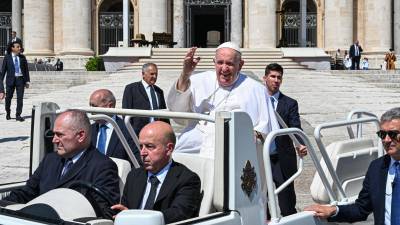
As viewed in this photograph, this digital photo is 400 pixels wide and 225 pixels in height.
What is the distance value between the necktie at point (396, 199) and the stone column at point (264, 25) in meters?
35.4

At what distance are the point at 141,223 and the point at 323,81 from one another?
24.3 metres

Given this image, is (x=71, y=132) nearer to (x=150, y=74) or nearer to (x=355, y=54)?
(x=150, y=74)

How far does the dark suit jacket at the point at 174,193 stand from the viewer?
4.35 metres

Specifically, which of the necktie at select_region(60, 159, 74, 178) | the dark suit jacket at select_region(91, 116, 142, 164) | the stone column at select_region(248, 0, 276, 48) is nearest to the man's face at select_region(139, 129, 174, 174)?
the necktie at select_region(60, 159, 74, 178)

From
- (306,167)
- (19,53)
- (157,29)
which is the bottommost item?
(306,167)

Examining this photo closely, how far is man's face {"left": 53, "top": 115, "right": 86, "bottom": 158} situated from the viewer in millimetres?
4742

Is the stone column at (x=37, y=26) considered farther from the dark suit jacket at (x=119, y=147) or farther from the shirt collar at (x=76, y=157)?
the shirt collar at (x=76, y=157)

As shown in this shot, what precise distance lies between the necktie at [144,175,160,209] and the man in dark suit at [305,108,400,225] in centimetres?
113

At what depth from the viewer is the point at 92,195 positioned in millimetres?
4457

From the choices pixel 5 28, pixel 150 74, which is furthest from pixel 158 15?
pixel 150 74

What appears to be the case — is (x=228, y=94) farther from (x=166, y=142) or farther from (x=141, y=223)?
(x=141, y=223)

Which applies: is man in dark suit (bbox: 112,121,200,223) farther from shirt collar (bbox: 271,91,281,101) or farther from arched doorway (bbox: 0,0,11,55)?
arched doorway (bbox: 0,0,11,55)

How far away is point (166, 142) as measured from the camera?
446cm

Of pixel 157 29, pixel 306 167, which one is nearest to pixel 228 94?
pixel 306 167
